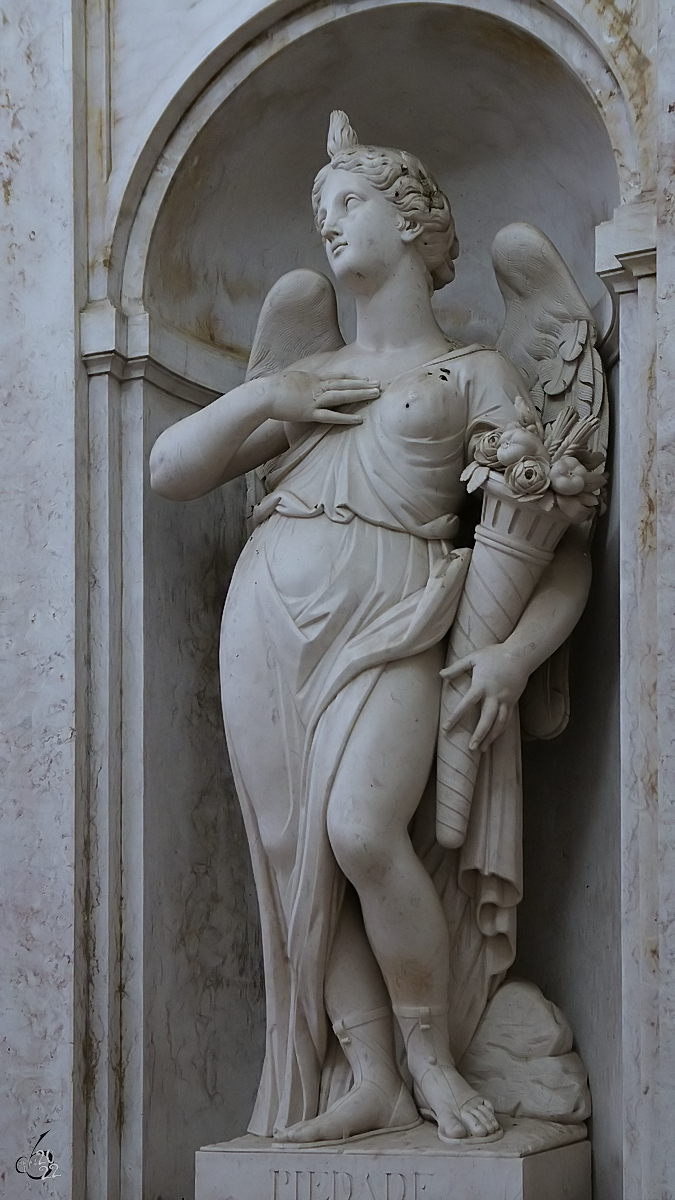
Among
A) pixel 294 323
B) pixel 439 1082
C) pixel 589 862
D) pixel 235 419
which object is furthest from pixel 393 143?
pixel 439 1082

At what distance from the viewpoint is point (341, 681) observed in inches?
147

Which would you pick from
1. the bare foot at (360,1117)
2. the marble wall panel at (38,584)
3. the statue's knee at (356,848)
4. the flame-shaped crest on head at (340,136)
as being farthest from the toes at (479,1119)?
the flame-shaped crest on head at (340,136)

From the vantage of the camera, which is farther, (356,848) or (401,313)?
(401,313)

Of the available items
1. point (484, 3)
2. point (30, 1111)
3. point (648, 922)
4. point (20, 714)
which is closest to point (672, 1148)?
point (648, 922)

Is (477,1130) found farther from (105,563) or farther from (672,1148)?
(105,563)

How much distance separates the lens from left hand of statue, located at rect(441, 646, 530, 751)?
3.71m

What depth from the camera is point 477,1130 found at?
11.8ft

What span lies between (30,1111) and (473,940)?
1049 mm

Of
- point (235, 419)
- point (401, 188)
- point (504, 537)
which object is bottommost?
point (504, 537)

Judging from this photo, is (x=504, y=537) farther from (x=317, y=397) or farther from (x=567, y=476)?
(x=317, y=397)

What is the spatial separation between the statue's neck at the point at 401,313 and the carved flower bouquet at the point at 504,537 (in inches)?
14.3

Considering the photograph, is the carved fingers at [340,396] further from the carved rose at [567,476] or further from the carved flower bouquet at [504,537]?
the carved rose at [567,476]

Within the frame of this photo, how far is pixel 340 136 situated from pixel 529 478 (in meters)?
0.99

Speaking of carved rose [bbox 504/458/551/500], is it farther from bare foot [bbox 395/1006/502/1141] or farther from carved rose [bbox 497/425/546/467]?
bare foot [bbox 395/1006/502/1141]
